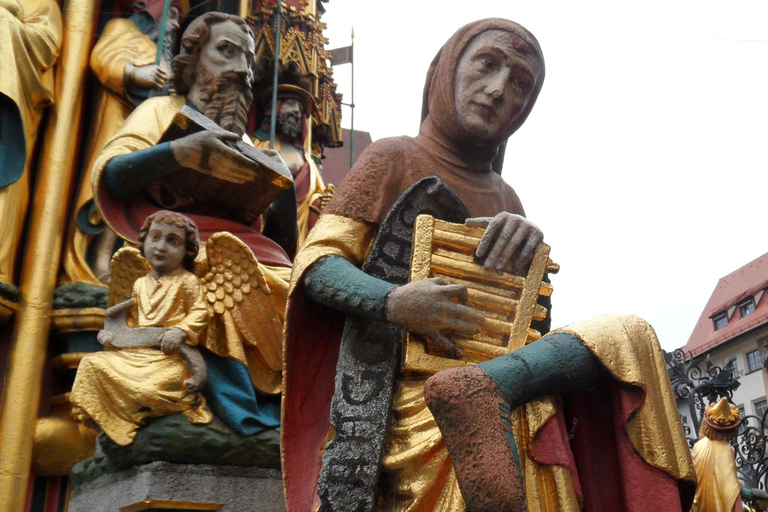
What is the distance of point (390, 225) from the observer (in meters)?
2.39

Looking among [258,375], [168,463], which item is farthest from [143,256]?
[168,463]

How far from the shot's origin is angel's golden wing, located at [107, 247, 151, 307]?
3.70 m

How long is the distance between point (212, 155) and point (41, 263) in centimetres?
130

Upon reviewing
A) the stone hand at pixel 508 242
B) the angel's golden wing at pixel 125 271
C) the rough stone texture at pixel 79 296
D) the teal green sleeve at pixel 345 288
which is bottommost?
the teal green sleeve at pixel 345 288

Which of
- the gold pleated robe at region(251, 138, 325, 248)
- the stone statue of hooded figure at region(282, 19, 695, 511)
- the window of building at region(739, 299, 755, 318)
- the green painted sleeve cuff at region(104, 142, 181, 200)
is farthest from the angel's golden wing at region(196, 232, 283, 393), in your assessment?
the window of building at region(739, 299, 755, 318)

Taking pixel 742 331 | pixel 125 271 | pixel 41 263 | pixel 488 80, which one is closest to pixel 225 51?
pixel 41 263

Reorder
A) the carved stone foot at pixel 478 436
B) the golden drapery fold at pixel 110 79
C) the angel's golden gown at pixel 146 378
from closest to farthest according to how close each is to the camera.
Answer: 1. the carved stone foot at pixel 478 436
2. the angel's golden gown at pixel 146 378
3. the golden drapery fold at pixel 110 79

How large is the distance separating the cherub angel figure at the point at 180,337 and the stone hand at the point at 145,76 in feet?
6.44

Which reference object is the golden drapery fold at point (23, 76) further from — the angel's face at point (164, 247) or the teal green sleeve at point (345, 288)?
the teal green sleeve at point (345, 288)

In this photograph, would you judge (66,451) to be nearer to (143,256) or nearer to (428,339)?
(143,256)

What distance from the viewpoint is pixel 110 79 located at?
17.8 ft

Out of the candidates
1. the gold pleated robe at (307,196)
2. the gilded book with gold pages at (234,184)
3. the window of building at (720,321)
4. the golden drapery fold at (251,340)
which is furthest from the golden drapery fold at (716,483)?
the window of building at (720,321)

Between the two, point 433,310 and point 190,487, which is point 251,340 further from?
point 433,310

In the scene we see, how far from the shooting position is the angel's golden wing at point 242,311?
356cm
